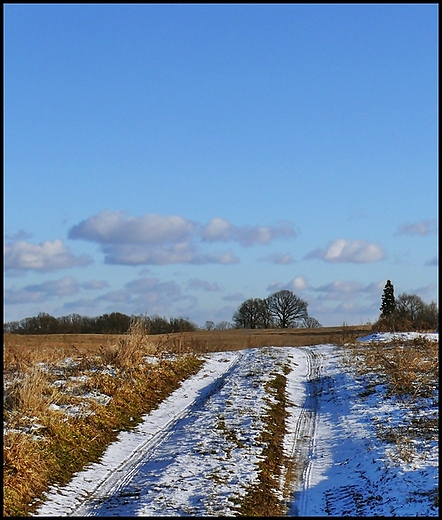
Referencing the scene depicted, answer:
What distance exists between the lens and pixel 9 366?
687 inches

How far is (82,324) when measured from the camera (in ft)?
173

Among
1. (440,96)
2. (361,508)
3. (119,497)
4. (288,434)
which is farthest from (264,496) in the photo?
(440,96)

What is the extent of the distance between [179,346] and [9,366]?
1116 centimetres

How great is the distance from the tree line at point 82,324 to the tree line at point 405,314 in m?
14.4

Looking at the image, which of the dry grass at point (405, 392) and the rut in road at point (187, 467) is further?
the dry grass at point (405, 392)

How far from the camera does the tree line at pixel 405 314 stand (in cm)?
4059

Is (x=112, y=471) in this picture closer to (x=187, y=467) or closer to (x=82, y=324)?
(x=187, y=467)

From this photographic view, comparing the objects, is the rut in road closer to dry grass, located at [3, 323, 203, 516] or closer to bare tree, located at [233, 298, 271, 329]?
dry grass, located at [3, 323, 203, 516]

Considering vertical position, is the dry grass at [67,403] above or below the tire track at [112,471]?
above

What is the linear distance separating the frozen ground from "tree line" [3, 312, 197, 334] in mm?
18204

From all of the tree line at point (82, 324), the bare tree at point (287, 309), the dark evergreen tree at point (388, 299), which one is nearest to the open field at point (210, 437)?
the tree line at point (82, 324)

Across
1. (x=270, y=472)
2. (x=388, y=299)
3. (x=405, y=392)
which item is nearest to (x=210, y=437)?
(x=270, y=472)

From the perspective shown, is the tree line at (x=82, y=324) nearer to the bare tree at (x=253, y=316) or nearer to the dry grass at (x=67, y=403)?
the dry grass at (x=67, y=403)

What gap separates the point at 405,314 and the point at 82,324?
27.6 meters
